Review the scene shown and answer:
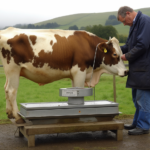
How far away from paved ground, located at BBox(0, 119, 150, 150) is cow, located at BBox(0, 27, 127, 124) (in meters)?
0.40

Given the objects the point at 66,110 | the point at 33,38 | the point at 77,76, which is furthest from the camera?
the point at 77,76

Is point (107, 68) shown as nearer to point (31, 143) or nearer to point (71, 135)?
point (71, 135)

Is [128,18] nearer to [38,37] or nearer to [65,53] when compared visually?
[65,53]

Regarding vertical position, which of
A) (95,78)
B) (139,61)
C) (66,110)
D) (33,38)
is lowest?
(66,110)

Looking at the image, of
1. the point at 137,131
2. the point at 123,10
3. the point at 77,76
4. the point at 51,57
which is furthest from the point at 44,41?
the point at 137,131

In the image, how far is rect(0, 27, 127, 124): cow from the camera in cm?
420

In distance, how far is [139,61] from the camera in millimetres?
4445

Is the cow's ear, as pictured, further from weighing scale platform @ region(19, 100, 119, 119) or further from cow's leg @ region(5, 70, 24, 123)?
cow's leg @ region(5, 70, 24, 123)

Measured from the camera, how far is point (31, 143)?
12.7 ft

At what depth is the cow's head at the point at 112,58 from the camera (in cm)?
466

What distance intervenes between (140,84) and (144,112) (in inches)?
19.8

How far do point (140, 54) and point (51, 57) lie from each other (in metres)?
1.50

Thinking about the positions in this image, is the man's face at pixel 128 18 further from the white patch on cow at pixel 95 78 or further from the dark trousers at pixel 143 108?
the dark trousers at pixel 143 108

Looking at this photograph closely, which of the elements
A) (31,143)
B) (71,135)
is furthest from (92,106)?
(31,143)
